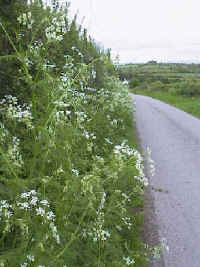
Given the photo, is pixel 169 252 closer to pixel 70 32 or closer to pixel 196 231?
pixel 196 231

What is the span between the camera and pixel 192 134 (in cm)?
1248

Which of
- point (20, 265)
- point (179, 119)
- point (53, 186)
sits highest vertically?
point (53, 186)

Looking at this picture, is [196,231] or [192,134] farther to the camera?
[192,134]

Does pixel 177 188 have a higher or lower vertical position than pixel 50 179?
lower

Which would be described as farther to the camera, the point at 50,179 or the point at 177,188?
the point at 177,188

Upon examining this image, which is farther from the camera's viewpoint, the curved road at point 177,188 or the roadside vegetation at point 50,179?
the curved road at point 177,188

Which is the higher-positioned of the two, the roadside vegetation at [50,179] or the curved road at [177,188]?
the roadside vegetation at [50,179]

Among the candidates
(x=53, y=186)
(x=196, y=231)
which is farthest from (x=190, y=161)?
(x=53, y=186)

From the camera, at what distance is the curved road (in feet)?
15.6

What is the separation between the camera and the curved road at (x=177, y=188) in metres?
4.74

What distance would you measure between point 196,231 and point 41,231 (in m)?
3.17

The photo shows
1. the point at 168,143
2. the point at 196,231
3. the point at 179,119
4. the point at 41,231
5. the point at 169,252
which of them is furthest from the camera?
the point at 179,119

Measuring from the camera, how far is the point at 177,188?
695 centimetres

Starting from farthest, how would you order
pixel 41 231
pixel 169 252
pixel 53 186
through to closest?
pixel 169 252
pixel 53 186
pixel 41 231
